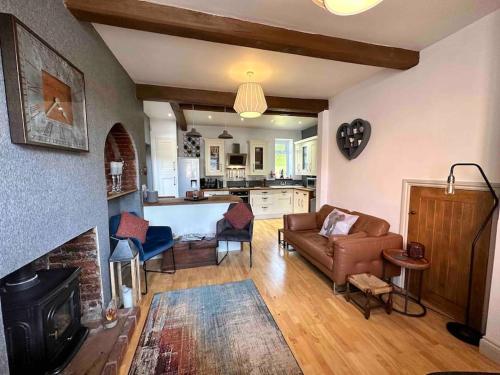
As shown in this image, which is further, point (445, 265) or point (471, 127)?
point (445, 265)

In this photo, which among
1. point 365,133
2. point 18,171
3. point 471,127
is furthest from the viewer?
point 365,133

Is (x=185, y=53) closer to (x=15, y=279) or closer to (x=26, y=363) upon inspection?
(x=15, y=279)

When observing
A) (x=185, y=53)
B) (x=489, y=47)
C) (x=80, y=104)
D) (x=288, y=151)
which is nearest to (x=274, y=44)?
(x=185, y=53)

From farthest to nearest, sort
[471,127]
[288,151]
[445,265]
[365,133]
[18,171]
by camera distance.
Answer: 1. [288,151]
2. [365,133]
3. [445,265]
4. [471,127]
5. [18,171]

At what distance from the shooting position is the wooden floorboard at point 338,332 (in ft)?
5.35

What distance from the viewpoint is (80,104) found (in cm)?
157

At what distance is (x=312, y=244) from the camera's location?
9.75 ft

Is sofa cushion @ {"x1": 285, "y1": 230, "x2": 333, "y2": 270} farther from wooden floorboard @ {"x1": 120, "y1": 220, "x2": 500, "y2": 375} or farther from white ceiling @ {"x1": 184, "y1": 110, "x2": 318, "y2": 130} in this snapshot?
white ceiling @ {"x1": 184, "y1": 110, "x2": 318, "y2": 130}

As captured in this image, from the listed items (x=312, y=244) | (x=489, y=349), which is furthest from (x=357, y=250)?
(x=489, y=349)

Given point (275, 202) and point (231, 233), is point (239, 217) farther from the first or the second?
point (275, 202)

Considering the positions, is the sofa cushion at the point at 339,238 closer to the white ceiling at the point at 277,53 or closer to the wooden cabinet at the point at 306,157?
the white ceiling at the point at 277,53

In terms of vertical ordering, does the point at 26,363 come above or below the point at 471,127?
below

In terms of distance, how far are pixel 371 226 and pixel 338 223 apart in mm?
421

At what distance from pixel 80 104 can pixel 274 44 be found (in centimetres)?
158
